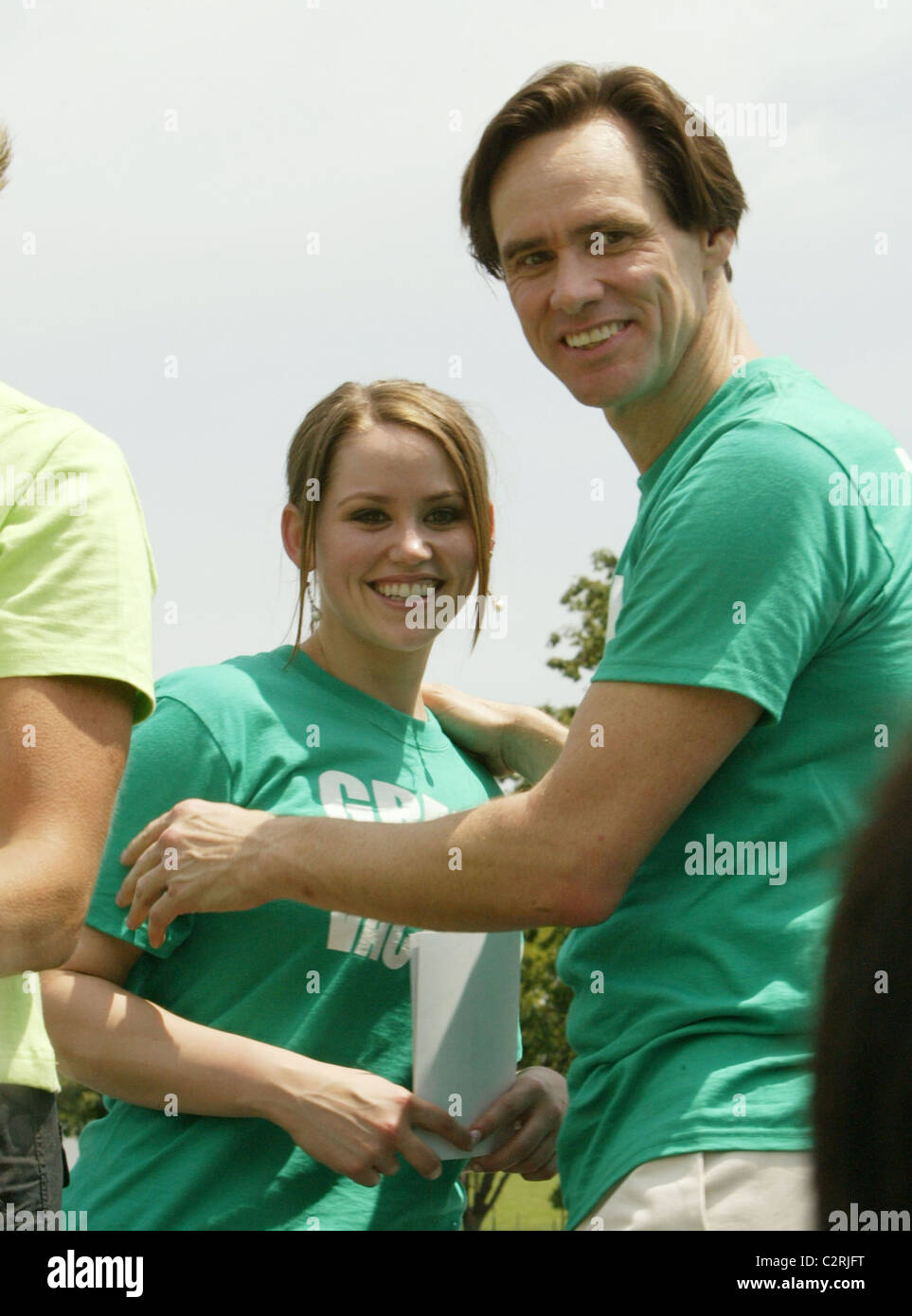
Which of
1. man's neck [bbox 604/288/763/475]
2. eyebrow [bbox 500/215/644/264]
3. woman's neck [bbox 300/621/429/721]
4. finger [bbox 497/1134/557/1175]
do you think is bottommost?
finger [bbox 497/1134/557/1175]

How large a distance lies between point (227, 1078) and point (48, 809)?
102cm

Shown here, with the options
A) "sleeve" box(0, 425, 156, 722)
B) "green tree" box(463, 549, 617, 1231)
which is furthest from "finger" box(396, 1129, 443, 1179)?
"green tree" box(463, 549, 617, 1231)

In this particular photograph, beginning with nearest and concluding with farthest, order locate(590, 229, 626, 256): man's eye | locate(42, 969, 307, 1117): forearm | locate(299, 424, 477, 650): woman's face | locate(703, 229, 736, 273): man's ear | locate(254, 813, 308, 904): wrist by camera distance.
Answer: locate(254, 813, 308, 904): wrist < locate(590, 229, 626, 256): man's eye < locate(703, 229, 736, 273): man's ear < locate(42, 969, 307, 1117): forearm < locate(299, 424, 477, 650): woman's face

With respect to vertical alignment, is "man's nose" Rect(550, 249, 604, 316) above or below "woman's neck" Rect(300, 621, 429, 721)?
above

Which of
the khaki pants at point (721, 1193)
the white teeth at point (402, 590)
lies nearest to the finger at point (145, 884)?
the white teeth at point (402, 590)

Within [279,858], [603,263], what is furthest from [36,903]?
[603,263]

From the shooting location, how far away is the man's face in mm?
2623

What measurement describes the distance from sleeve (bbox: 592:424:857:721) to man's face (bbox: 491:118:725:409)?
43 centimetres

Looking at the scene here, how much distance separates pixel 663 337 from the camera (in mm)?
2611

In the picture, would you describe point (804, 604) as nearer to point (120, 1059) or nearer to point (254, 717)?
point (254, 717)

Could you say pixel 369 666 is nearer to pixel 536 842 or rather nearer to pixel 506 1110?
pixel 506 1110

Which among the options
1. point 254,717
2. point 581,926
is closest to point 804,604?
point 581,926

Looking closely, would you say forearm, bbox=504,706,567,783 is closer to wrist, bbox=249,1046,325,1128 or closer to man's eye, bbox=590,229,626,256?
wrist, bbox=249,1046,325,1128
